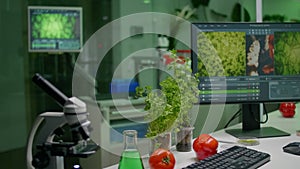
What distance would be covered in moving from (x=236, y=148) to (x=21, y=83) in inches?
92.5

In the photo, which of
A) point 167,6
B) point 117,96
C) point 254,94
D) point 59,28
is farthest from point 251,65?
point 167,6

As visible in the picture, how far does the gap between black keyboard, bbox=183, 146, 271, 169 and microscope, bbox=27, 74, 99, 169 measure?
399 millimetres

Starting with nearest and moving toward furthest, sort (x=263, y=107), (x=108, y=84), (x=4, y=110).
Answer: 1. (x=263, y=107)
2. (x=4, y=110)
3. (x=108, y=84)

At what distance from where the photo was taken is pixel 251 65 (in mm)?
1740

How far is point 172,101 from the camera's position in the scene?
1418 millimetres

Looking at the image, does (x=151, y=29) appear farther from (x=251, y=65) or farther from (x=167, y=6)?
(x=251, y=65)

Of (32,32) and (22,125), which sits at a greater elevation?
(32,32)

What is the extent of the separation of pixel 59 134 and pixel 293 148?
94cm

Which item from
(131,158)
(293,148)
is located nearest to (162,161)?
(131,158)

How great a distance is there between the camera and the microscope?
3.23 feet

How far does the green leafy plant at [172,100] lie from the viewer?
1395mm

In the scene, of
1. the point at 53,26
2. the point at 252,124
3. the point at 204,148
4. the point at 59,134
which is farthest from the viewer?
the point at 53,26

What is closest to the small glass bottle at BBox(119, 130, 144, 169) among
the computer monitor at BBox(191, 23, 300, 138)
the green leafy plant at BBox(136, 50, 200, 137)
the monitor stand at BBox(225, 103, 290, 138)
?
the green leafy plant at BBox(136, 50, 200, 137)

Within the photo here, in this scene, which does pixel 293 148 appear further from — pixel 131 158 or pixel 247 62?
pixel 131 158
